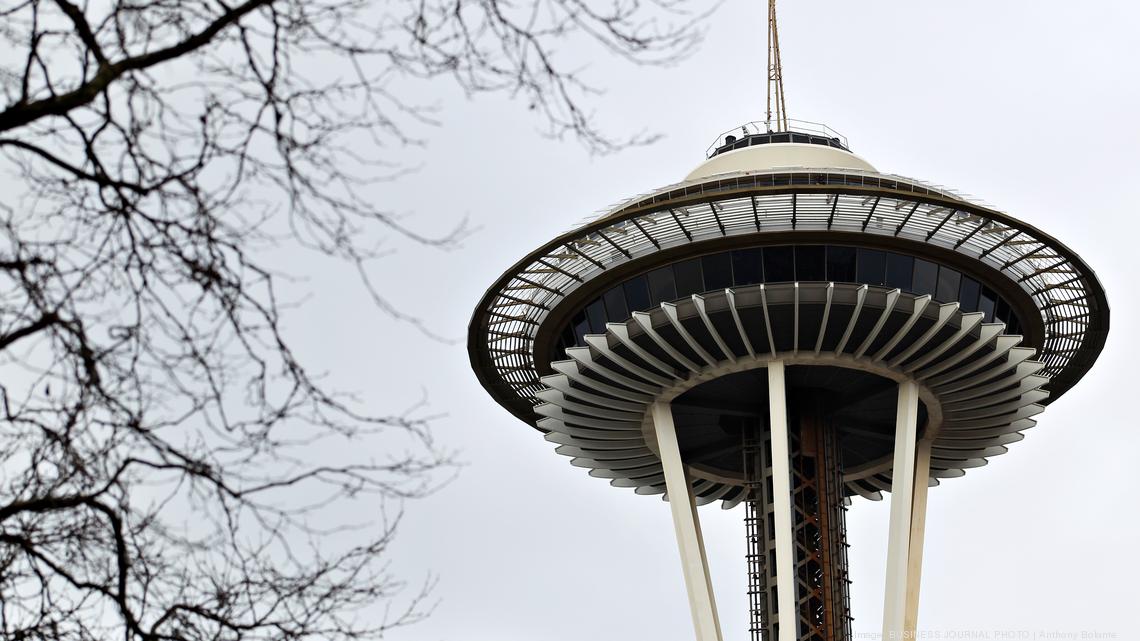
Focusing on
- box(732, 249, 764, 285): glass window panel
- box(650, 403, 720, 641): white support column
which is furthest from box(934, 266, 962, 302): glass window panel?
box(650, 403, 720, 641): white support column

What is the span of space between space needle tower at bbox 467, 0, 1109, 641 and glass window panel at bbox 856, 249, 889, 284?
0.11 ft

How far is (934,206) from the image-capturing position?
119 feet

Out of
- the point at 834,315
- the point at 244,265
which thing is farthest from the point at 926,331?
the point at 244,265

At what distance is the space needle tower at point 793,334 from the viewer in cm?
3722

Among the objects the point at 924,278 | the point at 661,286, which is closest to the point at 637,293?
the point at 661,286

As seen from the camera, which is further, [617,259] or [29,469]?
[617,259]

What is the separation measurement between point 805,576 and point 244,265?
32.0 m

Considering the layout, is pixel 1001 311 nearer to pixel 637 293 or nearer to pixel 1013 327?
pixel 1013 327

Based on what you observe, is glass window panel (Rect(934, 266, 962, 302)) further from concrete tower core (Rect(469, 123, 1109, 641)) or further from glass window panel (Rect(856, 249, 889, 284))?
glass window panel (Rect(856, 249, 889, 284))

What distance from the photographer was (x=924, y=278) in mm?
38281

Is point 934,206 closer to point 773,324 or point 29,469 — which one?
point 773,324

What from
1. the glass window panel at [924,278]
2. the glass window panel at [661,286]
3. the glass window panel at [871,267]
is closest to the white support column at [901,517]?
the glass window panel at [924,278]

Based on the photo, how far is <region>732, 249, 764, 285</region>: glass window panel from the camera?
125 ft

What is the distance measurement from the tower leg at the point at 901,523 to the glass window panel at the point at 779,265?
Result: 4.74 meters
